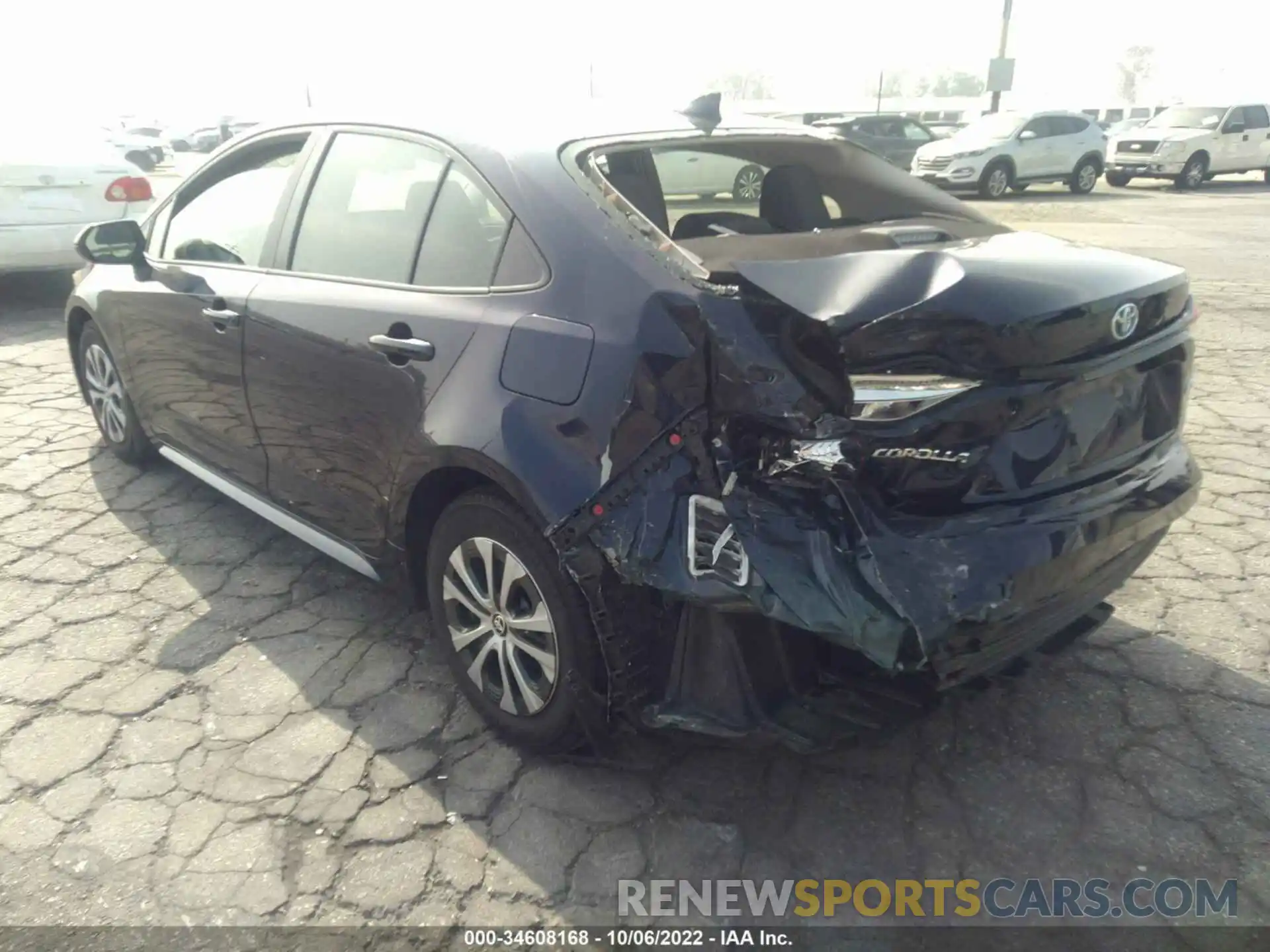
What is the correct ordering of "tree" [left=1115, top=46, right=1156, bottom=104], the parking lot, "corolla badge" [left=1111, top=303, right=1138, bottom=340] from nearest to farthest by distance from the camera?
"corolla badge" [left=1111, top=303, right=1138, bottom=340] → the parking lot → "tree" [left=1115, top=46, right=1156, bottom=104]

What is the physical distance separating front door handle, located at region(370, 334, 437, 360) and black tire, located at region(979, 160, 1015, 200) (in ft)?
59.8

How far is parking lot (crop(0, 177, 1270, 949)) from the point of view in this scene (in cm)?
227

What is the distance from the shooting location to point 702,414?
202cm

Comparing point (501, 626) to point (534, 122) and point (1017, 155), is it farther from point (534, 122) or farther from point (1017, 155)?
point (1017, 155)

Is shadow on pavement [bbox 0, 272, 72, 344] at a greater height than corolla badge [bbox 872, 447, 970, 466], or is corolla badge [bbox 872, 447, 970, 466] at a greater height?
corolla badge [bbox 872, 447, 970, 466]

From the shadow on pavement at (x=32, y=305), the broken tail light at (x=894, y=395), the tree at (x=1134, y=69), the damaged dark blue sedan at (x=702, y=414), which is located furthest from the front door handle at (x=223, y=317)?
the tree at (x=1134, y=69)

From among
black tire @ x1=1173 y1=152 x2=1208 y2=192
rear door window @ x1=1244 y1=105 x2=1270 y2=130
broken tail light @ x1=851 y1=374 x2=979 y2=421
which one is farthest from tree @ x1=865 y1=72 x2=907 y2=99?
broken tail light @ x1=851 y1=374 x2=979 y2=421

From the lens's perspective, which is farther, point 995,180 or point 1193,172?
point 1193,172

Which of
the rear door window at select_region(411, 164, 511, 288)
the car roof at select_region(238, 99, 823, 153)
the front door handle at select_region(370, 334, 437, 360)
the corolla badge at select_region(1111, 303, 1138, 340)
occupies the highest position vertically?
the car roof at select_region(238, 99, 823, 153)

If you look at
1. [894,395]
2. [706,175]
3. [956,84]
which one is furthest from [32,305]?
[956,84]

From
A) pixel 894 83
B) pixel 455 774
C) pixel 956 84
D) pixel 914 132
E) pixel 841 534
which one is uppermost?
pixel 841 534

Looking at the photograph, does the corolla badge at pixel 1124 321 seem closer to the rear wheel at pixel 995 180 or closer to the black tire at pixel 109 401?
the black tire at pixel 109 401

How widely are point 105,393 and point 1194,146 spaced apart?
23.3 m

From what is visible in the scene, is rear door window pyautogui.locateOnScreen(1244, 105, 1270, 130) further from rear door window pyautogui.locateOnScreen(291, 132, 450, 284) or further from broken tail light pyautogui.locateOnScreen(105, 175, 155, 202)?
rear door window pyautogui.locateOnScreen(291, 132, 450, 284)
